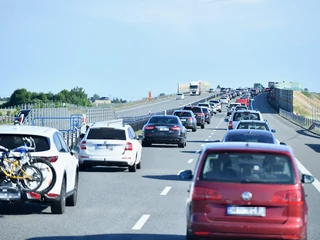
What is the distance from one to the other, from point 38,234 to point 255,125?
18693 millimetres

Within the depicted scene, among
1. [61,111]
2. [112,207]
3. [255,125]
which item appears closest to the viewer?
[112,207]

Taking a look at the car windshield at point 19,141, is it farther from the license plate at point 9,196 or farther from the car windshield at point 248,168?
the car windshield at point 248,168

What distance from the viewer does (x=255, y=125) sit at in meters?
30.6

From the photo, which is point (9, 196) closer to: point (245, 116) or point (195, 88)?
point (245, 116)

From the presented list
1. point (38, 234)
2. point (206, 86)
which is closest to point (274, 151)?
point (38, 234)

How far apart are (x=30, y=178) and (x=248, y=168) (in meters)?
4.84

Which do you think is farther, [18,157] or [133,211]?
[133,211]

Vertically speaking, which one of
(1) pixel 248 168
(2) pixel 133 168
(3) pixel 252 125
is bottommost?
(2) pixel 133 168

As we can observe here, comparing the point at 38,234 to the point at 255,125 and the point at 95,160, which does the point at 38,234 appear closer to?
the point at 95,160

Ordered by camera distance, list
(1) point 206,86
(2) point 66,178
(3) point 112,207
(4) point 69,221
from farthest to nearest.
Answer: (1) point 206,86 → (3) point 112,207 → (2) point 66,178 → (4) point 69,221

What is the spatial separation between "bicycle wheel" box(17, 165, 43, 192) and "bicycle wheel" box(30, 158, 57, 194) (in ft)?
0.31

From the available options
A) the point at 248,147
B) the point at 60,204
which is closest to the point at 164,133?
the point at 60,204

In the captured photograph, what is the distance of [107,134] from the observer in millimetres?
24938

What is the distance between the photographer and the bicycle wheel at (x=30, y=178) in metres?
14.4
